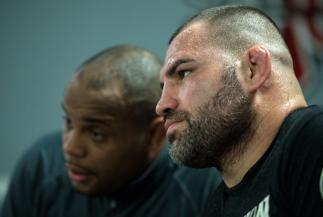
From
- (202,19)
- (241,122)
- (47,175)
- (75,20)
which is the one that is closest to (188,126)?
(241,122)

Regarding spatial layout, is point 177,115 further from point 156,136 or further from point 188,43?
point 156,136

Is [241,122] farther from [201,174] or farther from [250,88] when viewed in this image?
[201,174]

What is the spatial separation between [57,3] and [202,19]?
1.40 meters

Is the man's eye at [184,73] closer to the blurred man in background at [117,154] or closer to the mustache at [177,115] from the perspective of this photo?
the mustache at [177,115]

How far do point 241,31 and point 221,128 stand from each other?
16cm

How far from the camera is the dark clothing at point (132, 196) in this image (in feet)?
4.87

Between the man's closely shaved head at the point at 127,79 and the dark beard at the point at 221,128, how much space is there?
44 centimetres

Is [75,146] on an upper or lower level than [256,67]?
lower

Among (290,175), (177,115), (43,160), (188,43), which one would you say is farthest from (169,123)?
(43,160)

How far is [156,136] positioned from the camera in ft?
4.95

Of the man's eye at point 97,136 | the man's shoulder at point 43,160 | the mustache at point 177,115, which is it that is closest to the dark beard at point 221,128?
the mustache at point 177,115

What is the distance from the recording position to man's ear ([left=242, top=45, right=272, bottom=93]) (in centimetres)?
97

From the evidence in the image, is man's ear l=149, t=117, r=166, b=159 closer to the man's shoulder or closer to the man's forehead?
the man's shoulder

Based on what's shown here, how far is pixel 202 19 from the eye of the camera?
3.47 feet
